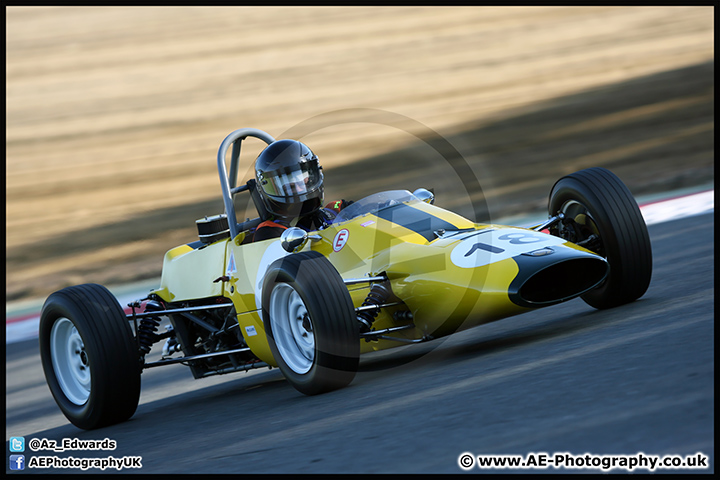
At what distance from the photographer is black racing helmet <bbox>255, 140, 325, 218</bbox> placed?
6.52 metres

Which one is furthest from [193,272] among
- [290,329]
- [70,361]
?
[290,329]

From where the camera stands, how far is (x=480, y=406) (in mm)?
4297

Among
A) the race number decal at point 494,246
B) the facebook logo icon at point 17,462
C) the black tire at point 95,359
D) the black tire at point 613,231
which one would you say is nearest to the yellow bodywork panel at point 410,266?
the race number decal at point 494,246

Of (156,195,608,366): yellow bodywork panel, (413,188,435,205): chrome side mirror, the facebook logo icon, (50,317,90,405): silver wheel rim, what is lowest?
the facebook logo icon

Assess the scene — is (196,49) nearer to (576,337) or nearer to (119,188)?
(119,188)

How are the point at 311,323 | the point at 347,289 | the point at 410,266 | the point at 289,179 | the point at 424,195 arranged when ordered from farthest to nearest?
1. the point at 424,195
2. the point at 289,179
3. the point at 410,266
4. the point at 347,289
5. the point at 311,323

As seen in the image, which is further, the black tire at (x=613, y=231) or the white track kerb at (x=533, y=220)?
the white track kerb at (x=533, y=220)

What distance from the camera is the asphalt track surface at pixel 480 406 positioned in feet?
11.9

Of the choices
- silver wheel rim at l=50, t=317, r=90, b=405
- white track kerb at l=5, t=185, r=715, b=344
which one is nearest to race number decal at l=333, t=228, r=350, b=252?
Answer: silver wheel rim at l=50, t=317, r=90, b=405

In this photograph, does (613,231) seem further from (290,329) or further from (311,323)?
(290,329)

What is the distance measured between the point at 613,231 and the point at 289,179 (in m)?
2.20

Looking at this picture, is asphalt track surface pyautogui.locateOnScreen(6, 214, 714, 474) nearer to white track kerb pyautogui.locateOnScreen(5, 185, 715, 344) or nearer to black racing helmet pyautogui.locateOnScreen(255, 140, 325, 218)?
black racing helmet pyautogui.locateOnScreen(255, 140, 325, 218)

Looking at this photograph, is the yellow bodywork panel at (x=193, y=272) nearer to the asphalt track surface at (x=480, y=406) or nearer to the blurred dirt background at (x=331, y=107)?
the asphalt track surface at (x=480, y=406)

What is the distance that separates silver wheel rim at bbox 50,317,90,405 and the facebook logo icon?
3.16 feet
